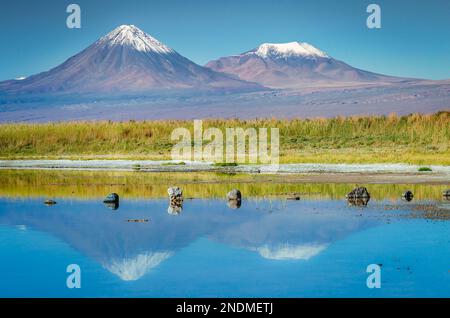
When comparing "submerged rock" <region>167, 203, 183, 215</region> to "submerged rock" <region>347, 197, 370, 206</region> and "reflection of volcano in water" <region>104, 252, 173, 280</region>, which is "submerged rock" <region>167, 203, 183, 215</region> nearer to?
"submerged rock" <region>347, 197, 370, 206</region>

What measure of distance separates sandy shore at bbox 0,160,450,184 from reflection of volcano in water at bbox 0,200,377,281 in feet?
23.0

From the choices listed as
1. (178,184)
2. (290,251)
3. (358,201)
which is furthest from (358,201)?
(178,184)

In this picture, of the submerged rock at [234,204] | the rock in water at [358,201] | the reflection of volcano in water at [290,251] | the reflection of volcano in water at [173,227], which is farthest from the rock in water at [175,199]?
the reflection of volcano in water at [290,251]

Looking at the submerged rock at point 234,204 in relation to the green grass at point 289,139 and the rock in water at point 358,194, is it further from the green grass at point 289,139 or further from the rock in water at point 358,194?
the green grass at point 289,139

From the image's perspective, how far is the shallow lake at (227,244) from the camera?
1080 cm

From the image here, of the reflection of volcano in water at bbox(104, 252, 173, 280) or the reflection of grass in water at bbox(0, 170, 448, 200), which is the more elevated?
the reflection of volcano in water at bbox(104, 252, 173, 280)

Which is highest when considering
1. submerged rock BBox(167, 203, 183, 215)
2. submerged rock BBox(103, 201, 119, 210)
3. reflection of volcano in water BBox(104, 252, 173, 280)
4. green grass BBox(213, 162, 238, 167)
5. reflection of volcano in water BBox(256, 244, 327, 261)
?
reflection of volcano in water BBox(104, 252, 173, 280)

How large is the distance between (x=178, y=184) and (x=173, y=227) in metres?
9.96

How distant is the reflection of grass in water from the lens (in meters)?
22.4

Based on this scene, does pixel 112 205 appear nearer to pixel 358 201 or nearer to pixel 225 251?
pixel 358 201

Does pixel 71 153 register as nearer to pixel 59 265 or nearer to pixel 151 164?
pixel 151 164

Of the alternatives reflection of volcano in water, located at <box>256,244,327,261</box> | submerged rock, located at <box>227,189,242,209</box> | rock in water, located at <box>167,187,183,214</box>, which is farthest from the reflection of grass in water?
reflection of volcano in water, located at <box>256,244,327,261</box>
